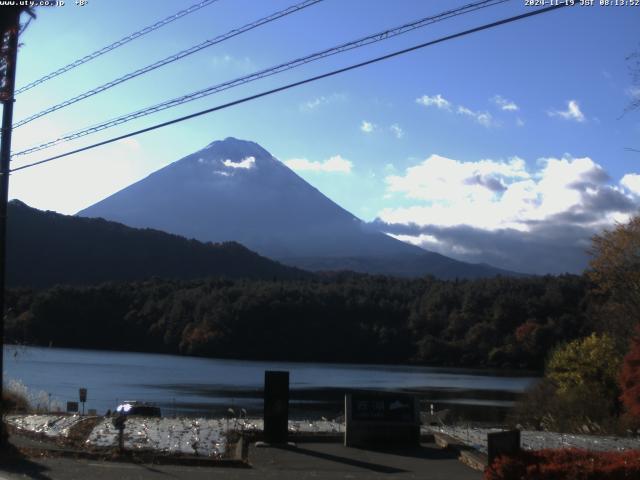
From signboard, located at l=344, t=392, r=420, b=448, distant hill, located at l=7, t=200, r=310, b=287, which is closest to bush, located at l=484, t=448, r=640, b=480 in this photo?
signboard, located at l=344, t=392, r=420, b=448

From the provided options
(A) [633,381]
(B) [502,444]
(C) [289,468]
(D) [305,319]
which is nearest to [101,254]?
(D) [305,319]

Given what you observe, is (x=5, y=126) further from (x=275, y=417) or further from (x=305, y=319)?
(x=305, y=319)

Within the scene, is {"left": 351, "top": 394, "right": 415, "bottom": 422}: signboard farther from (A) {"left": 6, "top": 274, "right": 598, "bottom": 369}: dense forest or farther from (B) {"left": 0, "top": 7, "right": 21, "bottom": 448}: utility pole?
(A) {"left": 6, "top": 274, "right": 598, "bottom": 369}: dense forest

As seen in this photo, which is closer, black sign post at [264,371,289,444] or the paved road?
the paved road

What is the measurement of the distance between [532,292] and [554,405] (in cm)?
5369

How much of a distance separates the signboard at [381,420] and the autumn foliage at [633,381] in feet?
36.3

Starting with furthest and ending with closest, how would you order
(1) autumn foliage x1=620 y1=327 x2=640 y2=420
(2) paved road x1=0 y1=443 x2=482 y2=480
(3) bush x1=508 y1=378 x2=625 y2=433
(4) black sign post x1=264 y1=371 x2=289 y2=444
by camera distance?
(3) bush x1=508 y1=378 x2=625 y2=433 → (1) autumn foliage x1=620 y1=327 x2=640 y2=420 → (4) black sign post x1=264 y1=371 x2=289 y2=444 → (2) paved road x1=0 y1=443 x2=482 y2=480

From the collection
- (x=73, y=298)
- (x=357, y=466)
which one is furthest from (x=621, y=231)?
(x=73, y=298)

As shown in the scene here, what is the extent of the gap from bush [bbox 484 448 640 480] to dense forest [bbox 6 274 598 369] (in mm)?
74197

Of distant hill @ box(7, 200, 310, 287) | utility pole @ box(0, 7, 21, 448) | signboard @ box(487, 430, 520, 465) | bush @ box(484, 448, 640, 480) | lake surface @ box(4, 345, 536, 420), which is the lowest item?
lake surface @ box(4, 345, 536, 420)

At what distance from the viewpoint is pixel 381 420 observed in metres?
16.6

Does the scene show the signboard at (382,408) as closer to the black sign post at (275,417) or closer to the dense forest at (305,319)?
the black sign post at (275,417)

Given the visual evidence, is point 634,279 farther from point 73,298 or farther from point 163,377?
point 73,298

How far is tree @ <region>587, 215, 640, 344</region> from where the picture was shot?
3981cm
